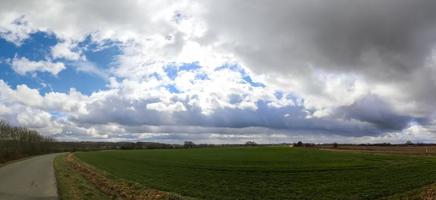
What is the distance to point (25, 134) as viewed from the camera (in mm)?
145500

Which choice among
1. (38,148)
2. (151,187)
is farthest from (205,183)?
(38,148)

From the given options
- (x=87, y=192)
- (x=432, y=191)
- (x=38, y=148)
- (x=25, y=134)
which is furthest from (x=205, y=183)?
(x=25, y=134)

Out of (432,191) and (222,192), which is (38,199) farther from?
(432,191)

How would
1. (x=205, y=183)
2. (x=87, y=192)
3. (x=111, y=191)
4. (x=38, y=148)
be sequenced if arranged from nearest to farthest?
(x=87, y=192)
(x=111, y=191)
(x=205, y=183)
(x=38, y=148)

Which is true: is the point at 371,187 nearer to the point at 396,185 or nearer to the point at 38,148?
the point at 396,185

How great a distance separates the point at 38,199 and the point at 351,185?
799 inches

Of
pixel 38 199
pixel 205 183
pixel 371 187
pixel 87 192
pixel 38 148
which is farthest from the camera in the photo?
pixel 38 148

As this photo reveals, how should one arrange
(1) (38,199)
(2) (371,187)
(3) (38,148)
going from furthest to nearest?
(3) (38,148)
(2) (371,187)
(1) (38,199)

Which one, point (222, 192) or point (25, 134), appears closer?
point (222, 192)

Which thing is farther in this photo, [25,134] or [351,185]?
[25,134]

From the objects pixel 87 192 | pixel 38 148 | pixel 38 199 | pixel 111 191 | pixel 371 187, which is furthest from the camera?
pixel 38 148

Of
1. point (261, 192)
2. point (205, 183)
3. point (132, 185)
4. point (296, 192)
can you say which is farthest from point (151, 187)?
point (296, 192)

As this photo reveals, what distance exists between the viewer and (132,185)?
2861cm

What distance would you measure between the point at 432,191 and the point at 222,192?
41.6ft
